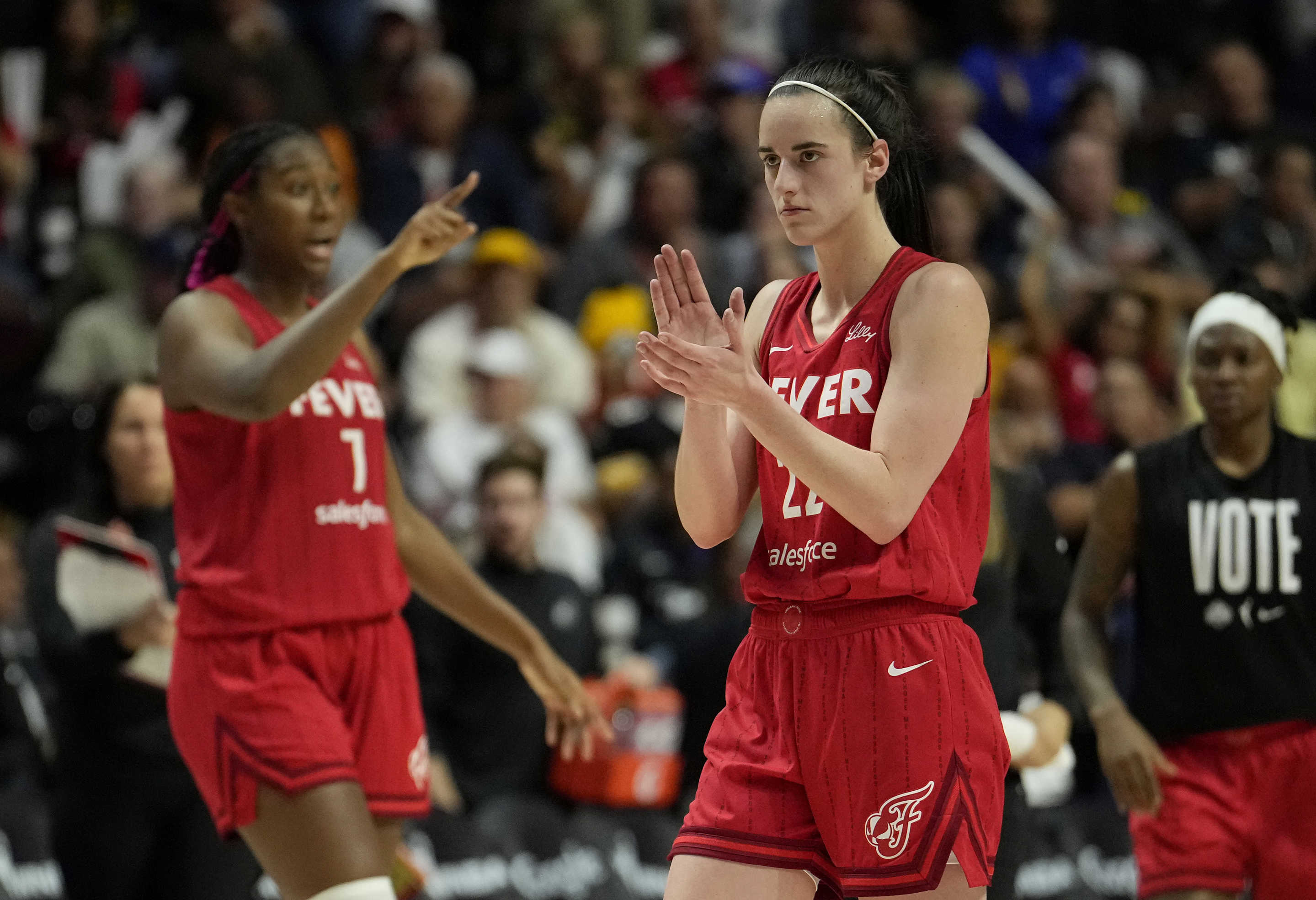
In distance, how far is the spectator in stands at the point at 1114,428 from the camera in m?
9.02

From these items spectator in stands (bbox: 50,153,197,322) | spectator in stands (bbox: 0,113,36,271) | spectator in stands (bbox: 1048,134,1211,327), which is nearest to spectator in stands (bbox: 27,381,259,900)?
spectator in stands (bbox: 50,153,197,322)

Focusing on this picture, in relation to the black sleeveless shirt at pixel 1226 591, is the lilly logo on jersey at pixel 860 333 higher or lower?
higher

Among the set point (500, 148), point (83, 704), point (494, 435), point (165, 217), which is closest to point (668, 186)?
point (500, 148)

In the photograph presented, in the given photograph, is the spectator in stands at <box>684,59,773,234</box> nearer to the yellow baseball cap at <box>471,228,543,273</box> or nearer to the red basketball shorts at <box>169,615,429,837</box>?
the yellow baseball cap at <box>471,228,543,273</box>

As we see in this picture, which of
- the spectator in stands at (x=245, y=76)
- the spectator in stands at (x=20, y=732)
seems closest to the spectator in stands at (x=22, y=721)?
the spectator in stands at (x=20, y=732)

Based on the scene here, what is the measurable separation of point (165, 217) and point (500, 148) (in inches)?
80.3

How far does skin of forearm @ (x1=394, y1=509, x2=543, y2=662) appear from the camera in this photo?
4793mm

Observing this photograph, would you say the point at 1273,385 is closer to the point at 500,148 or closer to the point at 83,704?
the point at 83,704

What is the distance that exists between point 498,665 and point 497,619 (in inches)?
114

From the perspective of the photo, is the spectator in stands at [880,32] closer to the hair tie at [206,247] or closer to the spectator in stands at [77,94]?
the spectator in stands at [77,94]

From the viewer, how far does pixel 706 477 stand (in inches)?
145

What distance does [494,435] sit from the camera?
899 centimetres

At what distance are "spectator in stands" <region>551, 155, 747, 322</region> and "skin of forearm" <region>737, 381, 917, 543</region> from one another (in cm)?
679

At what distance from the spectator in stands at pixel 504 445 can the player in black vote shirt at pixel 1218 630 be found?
3784mm
